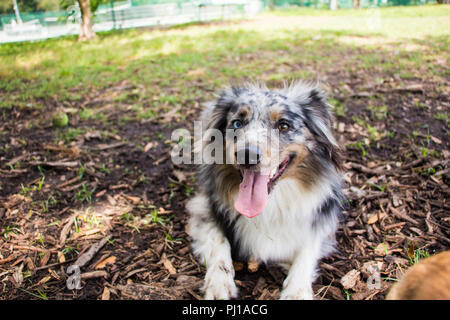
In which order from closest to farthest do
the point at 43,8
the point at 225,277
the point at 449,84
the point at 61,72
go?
the point at 225,277 → the point at 449,84 → the point at 61,72 → the point at 43,8

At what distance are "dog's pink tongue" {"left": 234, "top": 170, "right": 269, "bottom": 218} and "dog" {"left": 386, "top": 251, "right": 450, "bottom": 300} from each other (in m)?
1.13

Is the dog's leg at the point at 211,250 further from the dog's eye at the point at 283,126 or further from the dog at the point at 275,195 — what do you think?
the dog's eye at the point at 283,126

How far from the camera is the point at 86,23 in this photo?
11.0m

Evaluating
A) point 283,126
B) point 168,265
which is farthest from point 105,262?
point 283,126

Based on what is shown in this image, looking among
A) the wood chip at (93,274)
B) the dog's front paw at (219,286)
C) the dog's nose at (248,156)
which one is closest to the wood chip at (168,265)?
the dog's front paw at (219,286)

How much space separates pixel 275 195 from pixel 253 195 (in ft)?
0.96

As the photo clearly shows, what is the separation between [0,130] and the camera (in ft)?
16.1

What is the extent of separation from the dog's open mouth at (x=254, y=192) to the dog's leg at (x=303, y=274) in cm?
58

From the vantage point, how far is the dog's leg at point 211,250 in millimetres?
2441

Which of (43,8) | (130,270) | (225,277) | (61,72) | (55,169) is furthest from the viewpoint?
(43,8)

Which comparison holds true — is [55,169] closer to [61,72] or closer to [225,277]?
[225,277]

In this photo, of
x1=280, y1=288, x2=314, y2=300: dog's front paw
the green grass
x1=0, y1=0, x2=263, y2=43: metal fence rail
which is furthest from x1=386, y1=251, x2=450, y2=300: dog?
x1=0, y1=0, x2=263, y2=43: metal fence rail
